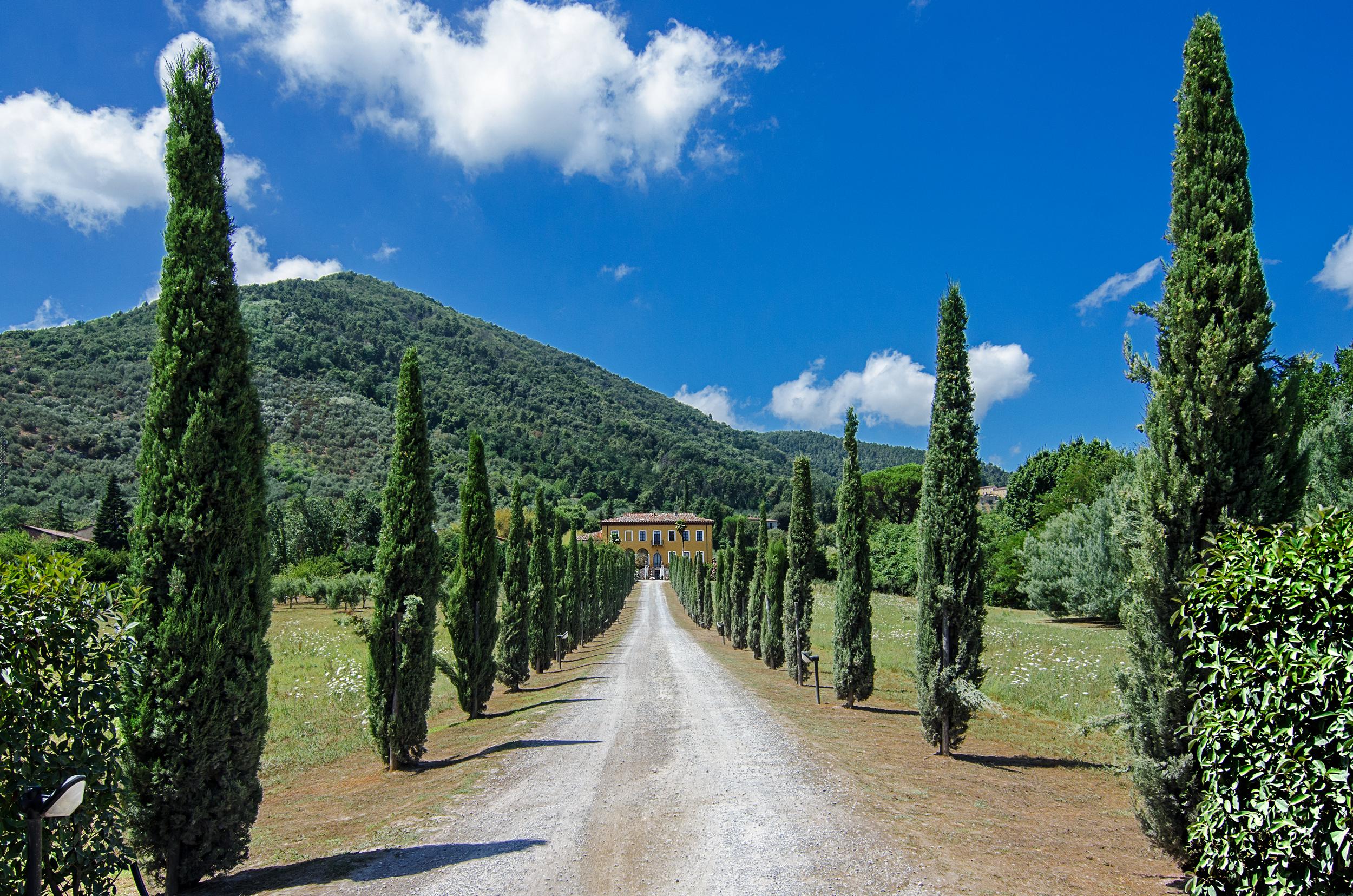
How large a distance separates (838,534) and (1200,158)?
9.96 m

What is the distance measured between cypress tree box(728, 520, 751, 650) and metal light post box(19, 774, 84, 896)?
950 inches

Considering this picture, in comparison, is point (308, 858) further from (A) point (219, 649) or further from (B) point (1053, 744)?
(B) point (1053, 744)

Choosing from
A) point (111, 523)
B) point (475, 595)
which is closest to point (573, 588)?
point (475, 595)

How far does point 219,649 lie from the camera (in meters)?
5.41

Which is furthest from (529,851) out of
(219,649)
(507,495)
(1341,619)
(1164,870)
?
(507,495)

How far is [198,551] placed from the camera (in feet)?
18.0

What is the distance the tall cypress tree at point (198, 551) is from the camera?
5.23m

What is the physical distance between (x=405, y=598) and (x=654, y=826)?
5.24 metres

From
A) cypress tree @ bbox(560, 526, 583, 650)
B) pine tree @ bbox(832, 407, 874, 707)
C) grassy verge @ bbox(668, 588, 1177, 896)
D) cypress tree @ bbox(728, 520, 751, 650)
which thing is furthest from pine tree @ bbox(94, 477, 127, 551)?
pine tree @ bbox(832, 407, 874, 707)

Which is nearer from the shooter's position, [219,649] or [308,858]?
[219,649]

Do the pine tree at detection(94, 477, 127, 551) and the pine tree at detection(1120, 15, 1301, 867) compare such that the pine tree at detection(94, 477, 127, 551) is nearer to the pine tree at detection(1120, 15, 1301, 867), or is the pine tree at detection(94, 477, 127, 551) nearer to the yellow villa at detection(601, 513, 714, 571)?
the yellow villa at detection(601, 513, 714, 571)

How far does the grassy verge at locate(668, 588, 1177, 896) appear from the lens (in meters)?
5.10

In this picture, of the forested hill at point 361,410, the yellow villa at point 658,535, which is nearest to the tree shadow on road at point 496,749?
the forested hill at point 361,410

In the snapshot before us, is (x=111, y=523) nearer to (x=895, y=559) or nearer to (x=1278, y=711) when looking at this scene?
(x=895, y=559)
